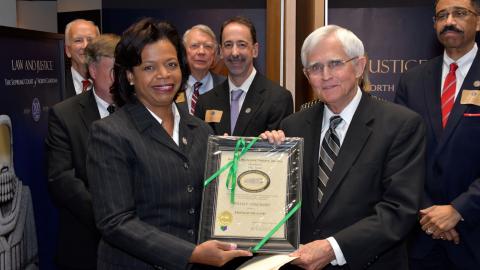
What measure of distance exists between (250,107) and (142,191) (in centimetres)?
171

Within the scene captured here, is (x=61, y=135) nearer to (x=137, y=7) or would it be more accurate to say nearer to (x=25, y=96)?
(x=25, y=96)

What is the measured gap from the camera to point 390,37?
4.74 metres

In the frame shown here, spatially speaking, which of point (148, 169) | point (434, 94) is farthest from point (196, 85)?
point (148, 169)

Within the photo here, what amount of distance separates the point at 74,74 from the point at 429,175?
2519mm

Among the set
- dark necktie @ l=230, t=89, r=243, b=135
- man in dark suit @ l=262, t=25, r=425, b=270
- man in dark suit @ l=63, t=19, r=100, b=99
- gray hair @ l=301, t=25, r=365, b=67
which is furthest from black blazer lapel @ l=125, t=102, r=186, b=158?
man in dark suit @ l=63, t=19, r=100, b=99

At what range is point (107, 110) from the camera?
124 inches

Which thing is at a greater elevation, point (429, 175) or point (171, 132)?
point (171, 132)

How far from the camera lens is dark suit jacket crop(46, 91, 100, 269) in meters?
2.98

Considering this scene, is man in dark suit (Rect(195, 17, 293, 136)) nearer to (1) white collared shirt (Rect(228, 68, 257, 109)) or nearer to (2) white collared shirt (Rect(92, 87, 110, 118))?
(1) white collared shirt (Rect(228, 68, 257, 109))

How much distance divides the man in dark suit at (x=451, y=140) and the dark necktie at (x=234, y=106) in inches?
41.7

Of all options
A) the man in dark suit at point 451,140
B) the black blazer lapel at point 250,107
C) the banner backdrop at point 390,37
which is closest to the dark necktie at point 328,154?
the man in dark suit at point 451,140

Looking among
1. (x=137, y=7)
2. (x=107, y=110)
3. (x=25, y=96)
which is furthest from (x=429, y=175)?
(x=137, y=7)

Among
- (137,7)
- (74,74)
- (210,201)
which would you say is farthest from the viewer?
(137,7)

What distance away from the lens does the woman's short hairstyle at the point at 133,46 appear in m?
2.13
